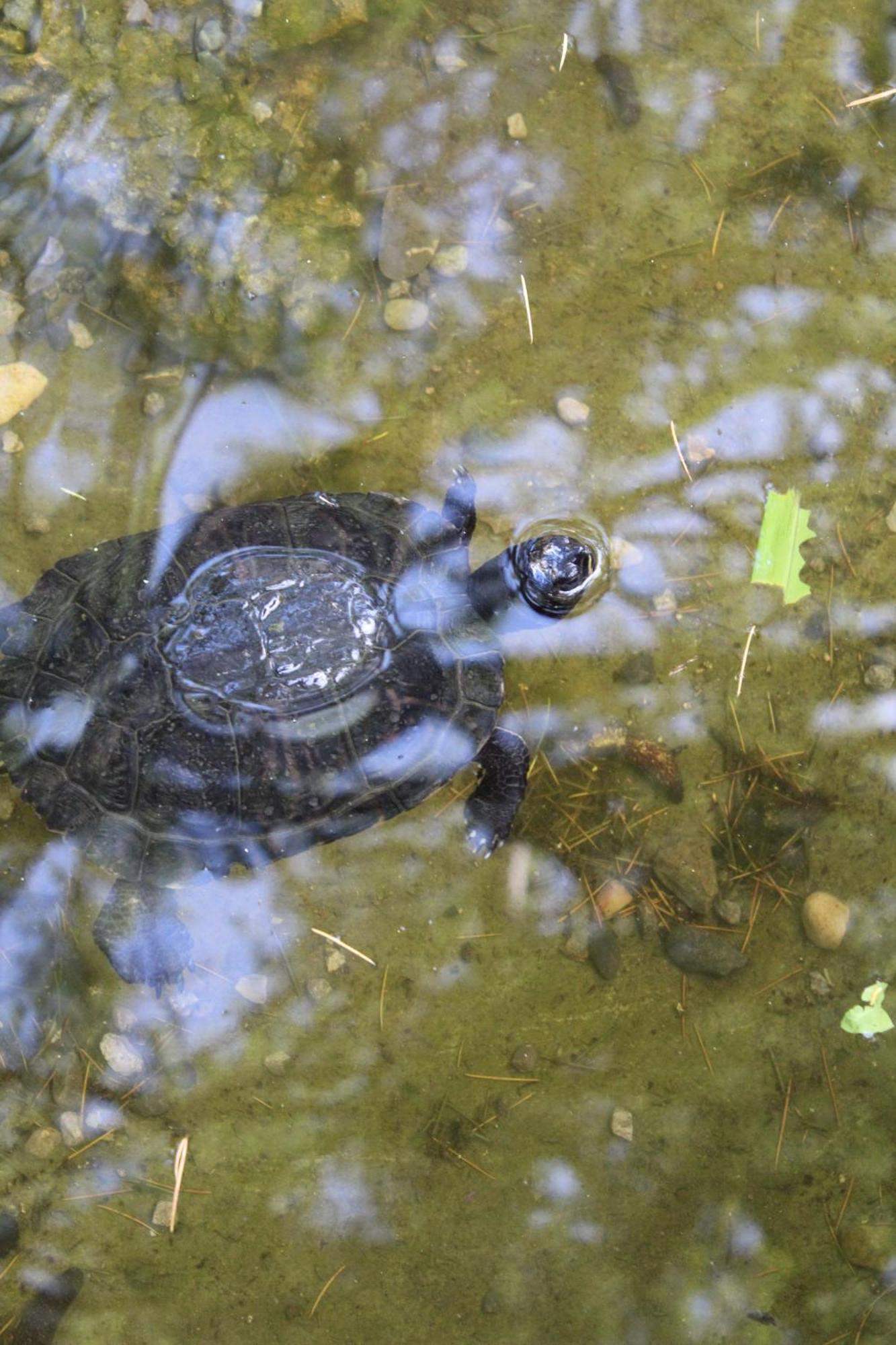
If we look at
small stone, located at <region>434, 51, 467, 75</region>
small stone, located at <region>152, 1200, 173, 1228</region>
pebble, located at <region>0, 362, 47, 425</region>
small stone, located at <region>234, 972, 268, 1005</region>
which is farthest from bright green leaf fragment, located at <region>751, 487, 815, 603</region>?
small stone, located at <region>152, 1200, 173, 1228</region>

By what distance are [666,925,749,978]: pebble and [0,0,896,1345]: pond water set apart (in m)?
Answer: 0.02

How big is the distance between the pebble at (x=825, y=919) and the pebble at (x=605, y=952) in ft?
2.61

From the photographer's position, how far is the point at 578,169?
4.36 m

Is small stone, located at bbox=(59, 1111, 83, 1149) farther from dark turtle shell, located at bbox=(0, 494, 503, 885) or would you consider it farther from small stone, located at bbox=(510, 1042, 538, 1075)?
small stone, located at bbox=(510, 1042, 538, 1075)

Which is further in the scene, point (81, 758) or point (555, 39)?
point (555, 39)

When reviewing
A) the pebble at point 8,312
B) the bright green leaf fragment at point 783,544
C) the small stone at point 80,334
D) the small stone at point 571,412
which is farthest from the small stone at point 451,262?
the pebble at point 8,312

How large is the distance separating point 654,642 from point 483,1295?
8.84 feet

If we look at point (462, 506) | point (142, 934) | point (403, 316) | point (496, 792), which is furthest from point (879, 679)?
point (142, 934)

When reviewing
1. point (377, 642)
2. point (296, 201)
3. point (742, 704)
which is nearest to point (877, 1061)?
point (742, 704)

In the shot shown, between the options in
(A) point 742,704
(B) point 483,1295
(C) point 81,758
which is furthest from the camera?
(A) point 742,704

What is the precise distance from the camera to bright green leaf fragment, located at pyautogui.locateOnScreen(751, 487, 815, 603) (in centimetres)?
425

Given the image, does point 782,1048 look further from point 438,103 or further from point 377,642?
point 438,103

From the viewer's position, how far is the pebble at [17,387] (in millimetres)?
4152

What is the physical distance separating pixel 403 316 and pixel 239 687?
187 cm
